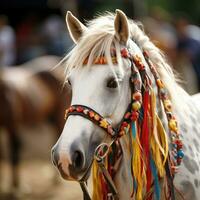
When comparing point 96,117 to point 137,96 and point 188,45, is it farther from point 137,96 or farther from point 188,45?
point 188,45

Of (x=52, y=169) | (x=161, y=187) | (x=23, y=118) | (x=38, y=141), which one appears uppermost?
(x=161, y=187)

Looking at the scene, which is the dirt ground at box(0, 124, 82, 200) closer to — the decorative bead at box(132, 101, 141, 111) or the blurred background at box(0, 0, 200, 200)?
the blurred background at box(0, 0, 200, 200)

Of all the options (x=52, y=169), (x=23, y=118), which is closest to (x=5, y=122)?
(x=23, y=118)

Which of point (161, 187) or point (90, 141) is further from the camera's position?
point (161, 187)

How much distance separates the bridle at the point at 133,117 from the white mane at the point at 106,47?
0.05 m

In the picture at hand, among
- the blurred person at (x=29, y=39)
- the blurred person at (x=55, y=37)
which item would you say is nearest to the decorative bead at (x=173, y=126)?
the blurred person at (x=55, y=37)

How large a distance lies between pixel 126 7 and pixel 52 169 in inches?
235

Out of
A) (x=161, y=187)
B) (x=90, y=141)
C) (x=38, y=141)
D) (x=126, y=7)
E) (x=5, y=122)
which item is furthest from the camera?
(x=126, y=7)

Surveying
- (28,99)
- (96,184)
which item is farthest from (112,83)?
(28,99)

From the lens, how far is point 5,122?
9820 millimetres

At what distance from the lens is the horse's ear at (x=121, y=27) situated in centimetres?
386

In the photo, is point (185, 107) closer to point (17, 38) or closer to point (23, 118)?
point (23, 118)

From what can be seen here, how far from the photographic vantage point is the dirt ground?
9344mm

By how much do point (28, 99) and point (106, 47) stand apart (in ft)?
21.4
